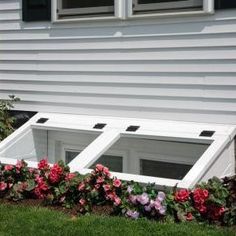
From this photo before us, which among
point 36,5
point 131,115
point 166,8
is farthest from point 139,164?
point 36,5

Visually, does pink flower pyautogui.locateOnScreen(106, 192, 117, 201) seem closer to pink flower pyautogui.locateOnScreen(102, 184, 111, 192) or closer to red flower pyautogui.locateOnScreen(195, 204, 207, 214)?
pink flower pyautogui.locateOnScreen(102, 184, 111, 192)

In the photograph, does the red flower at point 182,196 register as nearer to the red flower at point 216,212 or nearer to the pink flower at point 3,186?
the red flower at point 216,212

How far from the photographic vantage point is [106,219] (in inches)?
224

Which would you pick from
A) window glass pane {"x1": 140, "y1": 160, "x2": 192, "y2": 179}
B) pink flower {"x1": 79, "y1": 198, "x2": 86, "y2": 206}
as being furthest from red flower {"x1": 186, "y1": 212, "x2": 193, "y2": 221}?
window glass pane {"x1": 140, "y1": 160, "x2": 192, "y2": 179}

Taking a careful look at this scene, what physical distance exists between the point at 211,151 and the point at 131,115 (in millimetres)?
1473

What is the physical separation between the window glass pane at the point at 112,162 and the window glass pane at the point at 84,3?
193 centimetres

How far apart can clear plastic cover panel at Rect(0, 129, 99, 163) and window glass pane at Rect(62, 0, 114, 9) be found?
164 centimetres

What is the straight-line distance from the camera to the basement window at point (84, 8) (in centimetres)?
777

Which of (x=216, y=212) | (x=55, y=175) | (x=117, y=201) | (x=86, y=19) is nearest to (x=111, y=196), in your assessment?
(x=117, y=201)

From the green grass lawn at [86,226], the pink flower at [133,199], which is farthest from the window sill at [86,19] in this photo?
the green grass lawn at [86,226]

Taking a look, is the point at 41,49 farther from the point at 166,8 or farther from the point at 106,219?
the point at 106,219

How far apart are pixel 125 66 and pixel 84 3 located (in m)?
1.04

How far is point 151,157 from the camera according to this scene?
740 cm

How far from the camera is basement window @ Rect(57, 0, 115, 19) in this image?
777cm
